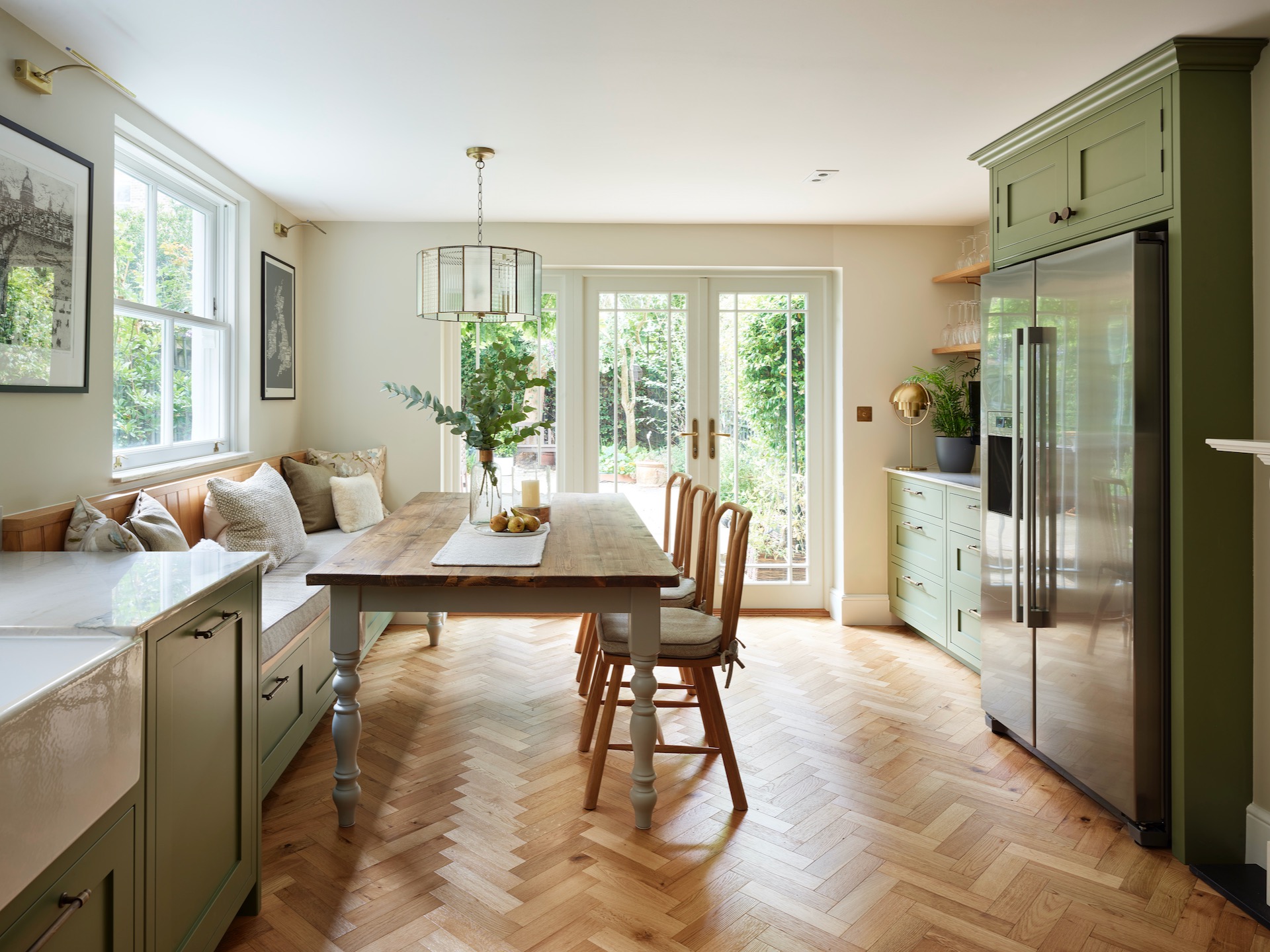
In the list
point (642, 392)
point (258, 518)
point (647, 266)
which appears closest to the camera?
point (258, 518)

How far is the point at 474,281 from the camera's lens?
10.4 feet

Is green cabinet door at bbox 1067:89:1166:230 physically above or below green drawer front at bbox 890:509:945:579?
above

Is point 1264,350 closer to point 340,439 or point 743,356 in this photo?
point 743,356

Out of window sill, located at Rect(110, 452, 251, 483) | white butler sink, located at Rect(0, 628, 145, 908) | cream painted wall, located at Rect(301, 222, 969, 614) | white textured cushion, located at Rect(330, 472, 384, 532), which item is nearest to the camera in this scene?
white butler sink, located at Rect(0, 628, 145, 908)

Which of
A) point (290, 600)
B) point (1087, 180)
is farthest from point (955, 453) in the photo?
point (290, 600)

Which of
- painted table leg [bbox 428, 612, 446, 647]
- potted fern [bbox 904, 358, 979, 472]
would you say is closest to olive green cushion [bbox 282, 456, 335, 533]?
painted table leg [bbox 428, 612, 446, 647]

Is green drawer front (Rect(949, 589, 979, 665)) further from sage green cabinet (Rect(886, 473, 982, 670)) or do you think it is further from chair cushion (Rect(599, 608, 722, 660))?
chair cushion (Rect(599, 608, 722, 660))

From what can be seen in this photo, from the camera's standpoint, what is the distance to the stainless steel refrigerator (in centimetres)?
231

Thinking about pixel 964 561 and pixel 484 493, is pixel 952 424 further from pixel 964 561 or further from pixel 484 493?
pixel 484 493

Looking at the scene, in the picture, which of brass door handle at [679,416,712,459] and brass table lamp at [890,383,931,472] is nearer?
brass table lamp at [890,383,931,472]

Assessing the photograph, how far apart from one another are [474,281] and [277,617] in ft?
4.80

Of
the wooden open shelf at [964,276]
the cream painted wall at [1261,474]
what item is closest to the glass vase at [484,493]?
the cream painted wall at [1261,474]

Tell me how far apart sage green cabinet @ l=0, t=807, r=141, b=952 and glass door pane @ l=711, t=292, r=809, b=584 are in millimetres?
3918

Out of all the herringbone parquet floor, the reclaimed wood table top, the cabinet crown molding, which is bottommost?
the herringbone parquet floor
